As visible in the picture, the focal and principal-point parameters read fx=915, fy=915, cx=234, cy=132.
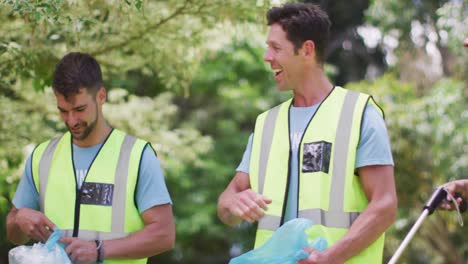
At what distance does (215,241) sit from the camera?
18.1 m

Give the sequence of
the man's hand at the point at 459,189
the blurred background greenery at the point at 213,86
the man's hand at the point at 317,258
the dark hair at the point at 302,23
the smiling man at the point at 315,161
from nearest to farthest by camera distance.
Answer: the man's hand at the point at 317,258, the smiling man at the point at 315,161, the dark hair at the point at 302,23, the man's hand at the point at 459,189, the blurred background greenery at the point at 213,86

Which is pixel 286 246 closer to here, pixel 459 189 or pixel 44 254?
pixel 44 254

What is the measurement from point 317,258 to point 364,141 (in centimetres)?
57

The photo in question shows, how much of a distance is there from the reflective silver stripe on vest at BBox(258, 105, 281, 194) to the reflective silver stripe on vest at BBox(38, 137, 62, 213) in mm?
1082

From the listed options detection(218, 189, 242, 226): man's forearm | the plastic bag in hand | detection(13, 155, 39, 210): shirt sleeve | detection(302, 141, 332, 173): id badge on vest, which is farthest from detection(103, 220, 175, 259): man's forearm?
detection(302, 141, 332, 173): id badge on vest

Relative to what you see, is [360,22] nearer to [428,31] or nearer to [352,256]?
[428,31]

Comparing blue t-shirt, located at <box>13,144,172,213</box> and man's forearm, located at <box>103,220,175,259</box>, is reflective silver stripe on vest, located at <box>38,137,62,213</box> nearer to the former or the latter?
blue t-shirt, located at <box>13,144,172,213</box>

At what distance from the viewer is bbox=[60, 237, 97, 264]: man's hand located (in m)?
4.16

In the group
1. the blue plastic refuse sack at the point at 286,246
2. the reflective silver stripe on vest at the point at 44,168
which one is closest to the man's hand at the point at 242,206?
the blue plastic refuse sack at the point at 286,246

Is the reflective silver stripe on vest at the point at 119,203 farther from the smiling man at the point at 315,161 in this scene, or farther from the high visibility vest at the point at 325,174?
the high visibility vest at the point at 325,174

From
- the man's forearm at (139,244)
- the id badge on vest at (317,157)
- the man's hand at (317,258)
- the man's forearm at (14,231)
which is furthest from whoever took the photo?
the man's forearm at (14,231)

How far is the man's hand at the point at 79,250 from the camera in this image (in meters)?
4.16

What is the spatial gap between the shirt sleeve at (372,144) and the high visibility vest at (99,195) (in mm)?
1119

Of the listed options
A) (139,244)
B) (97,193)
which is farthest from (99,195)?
(139,244)
